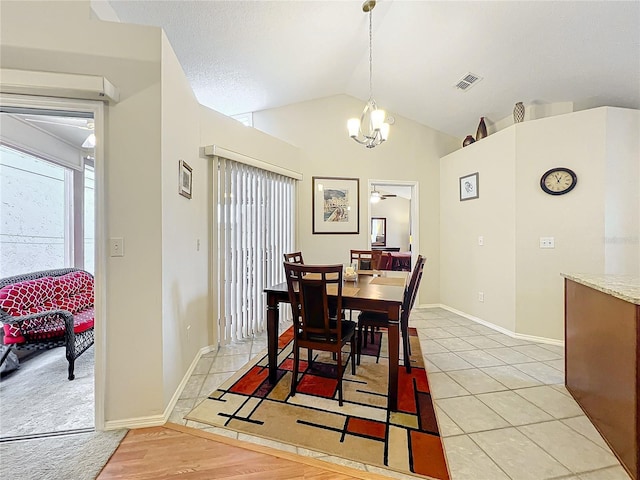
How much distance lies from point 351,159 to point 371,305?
3091 mm

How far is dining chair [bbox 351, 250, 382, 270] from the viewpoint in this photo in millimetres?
3758

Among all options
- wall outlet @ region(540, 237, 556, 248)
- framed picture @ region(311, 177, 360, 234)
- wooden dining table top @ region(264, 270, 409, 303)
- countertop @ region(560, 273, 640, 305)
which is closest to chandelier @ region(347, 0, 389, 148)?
framed picture @ region(311, 177, 360, 234)

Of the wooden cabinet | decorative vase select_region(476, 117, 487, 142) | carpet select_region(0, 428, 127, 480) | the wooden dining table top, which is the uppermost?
decorative vase select_region(476, 117, 487, 142)

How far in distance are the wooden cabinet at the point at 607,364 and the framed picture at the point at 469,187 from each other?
2093 mm

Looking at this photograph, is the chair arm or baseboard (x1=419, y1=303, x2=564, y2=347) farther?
baseboard (x1=419, y1=303, x2=564, y2=347)

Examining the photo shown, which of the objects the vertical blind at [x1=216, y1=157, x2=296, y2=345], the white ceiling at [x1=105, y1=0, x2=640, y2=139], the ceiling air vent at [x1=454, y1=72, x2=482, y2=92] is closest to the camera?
the white ceiling at [x1=105, y1=0, x2=640, y2=139]

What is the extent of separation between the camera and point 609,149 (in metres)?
2.96

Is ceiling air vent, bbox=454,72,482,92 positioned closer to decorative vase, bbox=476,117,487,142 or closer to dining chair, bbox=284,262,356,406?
decorative vase, bbox=476,117,487,142

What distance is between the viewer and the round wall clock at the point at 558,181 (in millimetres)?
3111

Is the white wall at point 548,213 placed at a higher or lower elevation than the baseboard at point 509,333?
higher

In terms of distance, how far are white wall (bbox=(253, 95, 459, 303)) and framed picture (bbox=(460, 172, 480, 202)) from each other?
0.54 meters

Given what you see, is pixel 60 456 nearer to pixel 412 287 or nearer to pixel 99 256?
pixel 99 256

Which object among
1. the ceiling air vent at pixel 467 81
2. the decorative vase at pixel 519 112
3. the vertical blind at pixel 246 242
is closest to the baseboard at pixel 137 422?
the vertical blind at pixel 246 242

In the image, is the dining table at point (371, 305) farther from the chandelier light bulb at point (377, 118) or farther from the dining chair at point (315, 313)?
the chandelier light bulb at point (377, 118)
